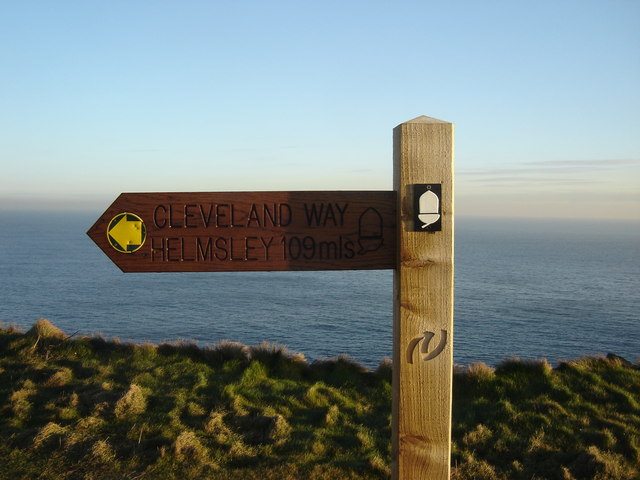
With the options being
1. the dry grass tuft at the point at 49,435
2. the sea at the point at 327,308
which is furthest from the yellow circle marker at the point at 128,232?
the sea at the point at 327,308

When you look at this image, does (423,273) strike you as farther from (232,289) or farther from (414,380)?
(232,289)

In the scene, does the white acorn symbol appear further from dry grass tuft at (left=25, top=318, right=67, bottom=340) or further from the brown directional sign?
dry grass tuft at (left=25, top=318, right=67, bottom=340)

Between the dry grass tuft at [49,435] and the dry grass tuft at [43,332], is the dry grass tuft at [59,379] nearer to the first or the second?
the dry grass tuft at [49,435]

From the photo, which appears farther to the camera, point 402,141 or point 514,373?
point 514,373

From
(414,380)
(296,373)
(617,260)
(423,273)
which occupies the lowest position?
(617,260)

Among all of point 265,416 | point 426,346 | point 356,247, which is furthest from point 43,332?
point 426,346

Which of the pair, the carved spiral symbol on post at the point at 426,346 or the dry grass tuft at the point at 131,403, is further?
the dry grass tuft at the point at 131,403

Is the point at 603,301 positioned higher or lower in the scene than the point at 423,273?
lower

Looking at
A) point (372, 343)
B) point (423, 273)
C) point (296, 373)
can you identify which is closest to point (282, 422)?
point (296, 373)

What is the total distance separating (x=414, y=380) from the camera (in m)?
3.04

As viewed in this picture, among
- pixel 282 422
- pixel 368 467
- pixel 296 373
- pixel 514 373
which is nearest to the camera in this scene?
pixel 368 467

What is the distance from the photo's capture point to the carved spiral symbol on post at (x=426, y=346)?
9.96 ft

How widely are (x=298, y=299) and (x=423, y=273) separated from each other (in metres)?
53.0

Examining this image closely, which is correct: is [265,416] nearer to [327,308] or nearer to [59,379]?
[59,379]
